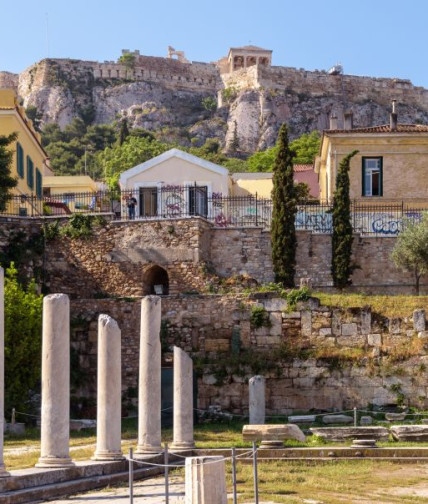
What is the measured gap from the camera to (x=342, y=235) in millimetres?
47438

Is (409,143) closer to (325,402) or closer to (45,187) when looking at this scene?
(325,402)

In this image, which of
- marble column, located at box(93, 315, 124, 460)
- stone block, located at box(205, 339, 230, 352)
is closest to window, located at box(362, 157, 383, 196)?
stone block, located at box(205, 339, 230, 352)

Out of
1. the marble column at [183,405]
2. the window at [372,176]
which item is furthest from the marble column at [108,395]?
the window at [372,176]

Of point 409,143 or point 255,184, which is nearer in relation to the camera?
point 409,143

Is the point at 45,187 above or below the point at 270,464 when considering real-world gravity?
above

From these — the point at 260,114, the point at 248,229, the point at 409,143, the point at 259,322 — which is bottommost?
the point at 259,322

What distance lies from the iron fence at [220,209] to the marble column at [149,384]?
16.2 m

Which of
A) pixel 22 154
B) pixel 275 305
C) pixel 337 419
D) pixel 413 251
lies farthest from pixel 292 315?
pixel 22 154

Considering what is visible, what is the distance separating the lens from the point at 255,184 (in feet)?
202

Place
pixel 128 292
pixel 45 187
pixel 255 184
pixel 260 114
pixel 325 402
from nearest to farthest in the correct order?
pixel 325 402 < pixel 128 292 < pixel 255 184 < pixel 45 187 < pixel 260 114

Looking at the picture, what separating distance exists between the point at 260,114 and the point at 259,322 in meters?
88.7

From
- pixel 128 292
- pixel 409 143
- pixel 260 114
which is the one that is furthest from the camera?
pixel 260 114

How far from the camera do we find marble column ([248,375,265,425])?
3884cm

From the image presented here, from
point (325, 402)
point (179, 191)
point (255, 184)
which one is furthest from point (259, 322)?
point (255, 184)
